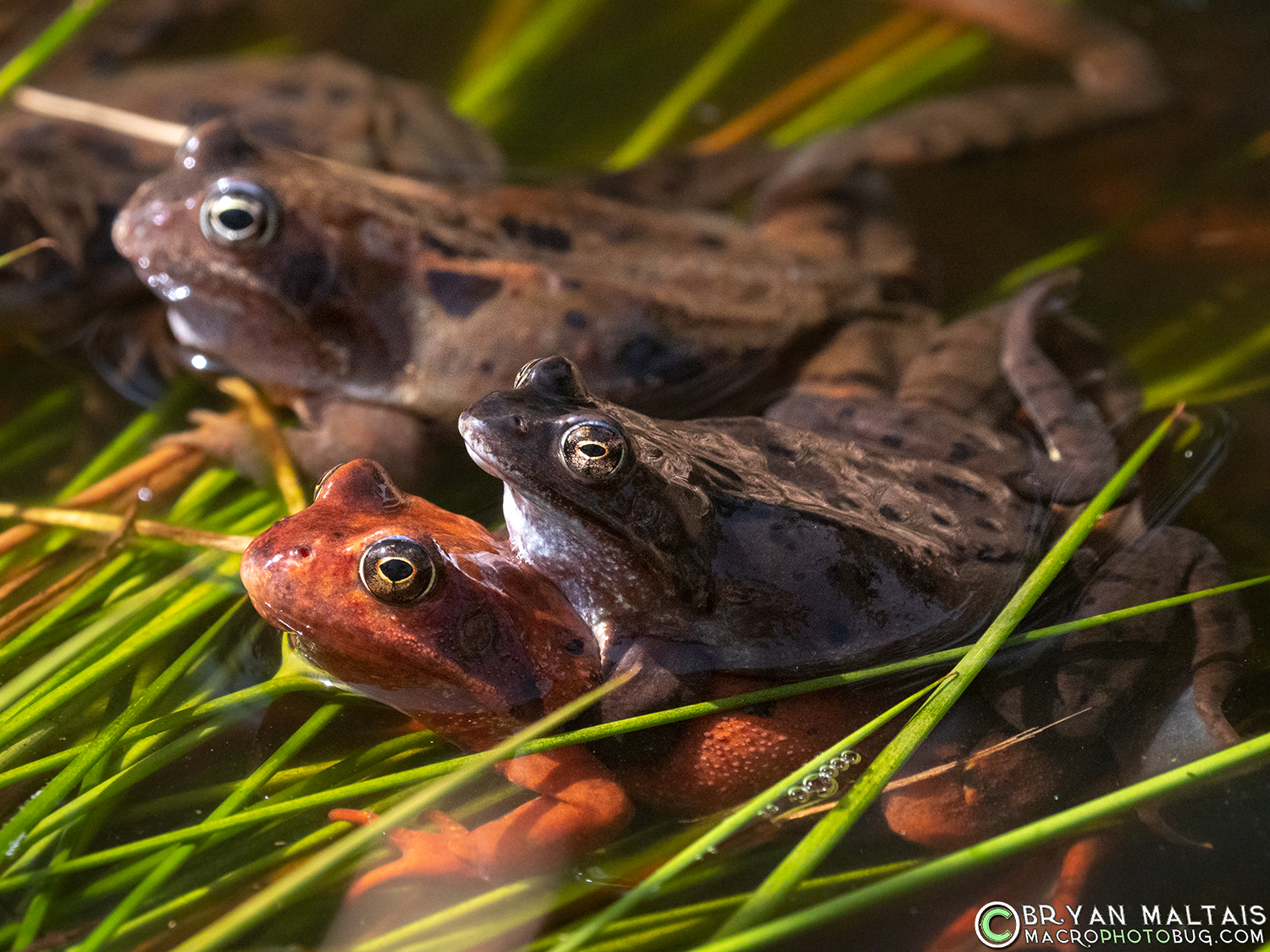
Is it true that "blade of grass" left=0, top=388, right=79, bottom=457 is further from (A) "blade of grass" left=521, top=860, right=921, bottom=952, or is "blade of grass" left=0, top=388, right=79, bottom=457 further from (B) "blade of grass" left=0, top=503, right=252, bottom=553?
(A) "blade of grass" left=521, top=860, right=921, bottom=952

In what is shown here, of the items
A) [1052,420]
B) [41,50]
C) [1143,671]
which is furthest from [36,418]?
[1143,671]

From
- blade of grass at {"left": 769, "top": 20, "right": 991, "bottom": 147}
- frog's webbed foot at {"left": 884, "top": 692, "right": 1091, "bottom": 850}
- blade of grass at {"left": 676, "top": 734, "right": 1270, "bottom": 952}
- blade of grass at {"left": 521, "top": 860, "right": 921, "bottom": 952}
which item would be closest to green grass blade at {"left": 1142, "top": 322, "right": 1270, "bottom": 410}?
frog's webbed foot at {"left": 884, "top": 692, "right": 1091, "bottom": 850}

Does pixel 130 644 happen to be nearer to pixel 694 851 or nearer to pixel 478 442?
pixel 478 442

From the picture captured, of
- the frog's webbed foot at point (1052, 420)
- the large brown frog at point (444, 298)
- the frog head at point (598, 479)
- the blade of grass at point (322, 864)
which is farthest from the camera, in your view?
the large brown frog at point (444, 298)

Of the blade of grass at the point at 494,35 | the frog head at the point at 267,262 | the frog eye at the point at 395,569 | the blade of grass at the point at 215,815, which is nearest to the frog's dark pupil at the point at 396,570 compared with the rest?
the frog eye at the point at 395,569

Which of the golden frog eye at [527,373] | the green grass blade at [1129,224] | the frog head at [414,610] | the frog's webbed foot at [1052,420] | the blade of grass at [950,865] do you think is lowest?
the blade of grass at [950,865]

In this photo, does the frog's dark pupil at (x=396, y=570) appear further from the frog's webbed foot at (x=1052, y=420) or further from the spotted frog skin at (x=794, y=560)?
the frog's webbed foot at (x=1052, y=420)

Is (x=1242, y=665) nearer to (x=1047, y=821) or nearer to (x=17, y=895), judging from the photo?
(x=1047, y=821)
